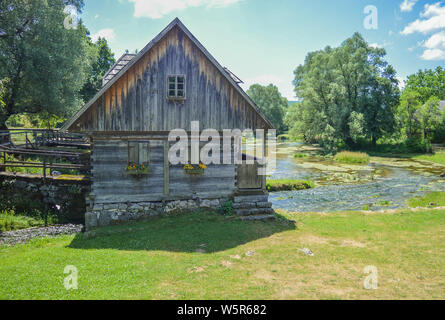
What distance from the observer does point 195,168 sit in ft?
45.4

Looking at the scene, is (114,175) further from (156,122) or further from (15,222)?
(15,222)

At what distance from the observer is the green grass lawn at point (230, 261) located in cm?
724

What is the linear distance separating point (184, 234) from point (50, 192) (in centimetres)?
873

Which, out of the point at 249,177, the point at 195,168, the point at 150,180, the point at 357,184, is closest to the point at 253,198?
the point at 249,177

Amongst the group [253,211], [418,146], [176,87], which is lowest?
[253,211]

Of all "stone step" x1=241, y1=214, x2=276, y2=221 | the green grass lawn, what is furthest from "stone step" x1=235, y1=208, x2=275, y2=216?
the green grass lawn

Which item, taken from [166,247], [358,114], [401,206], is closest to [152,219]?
[166,247]

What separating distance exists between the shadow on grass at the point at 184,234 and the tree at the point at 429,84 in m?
74.6

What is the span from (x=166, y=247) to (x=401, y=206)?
51.2 feet

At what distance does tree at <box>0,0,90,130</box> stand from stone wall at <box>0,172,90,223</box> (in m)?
9.04

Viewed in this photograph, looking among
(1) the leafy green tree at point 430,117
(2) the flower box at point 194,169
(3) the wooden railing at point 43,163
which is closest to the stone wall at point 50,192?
(3) the wooden railing at point 43,163

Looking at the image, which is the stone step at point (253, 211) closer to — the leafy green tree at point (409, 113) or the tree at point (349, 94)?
the tree at point (349, 94)

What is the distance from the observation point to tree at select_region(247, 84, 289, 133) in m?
94.1
